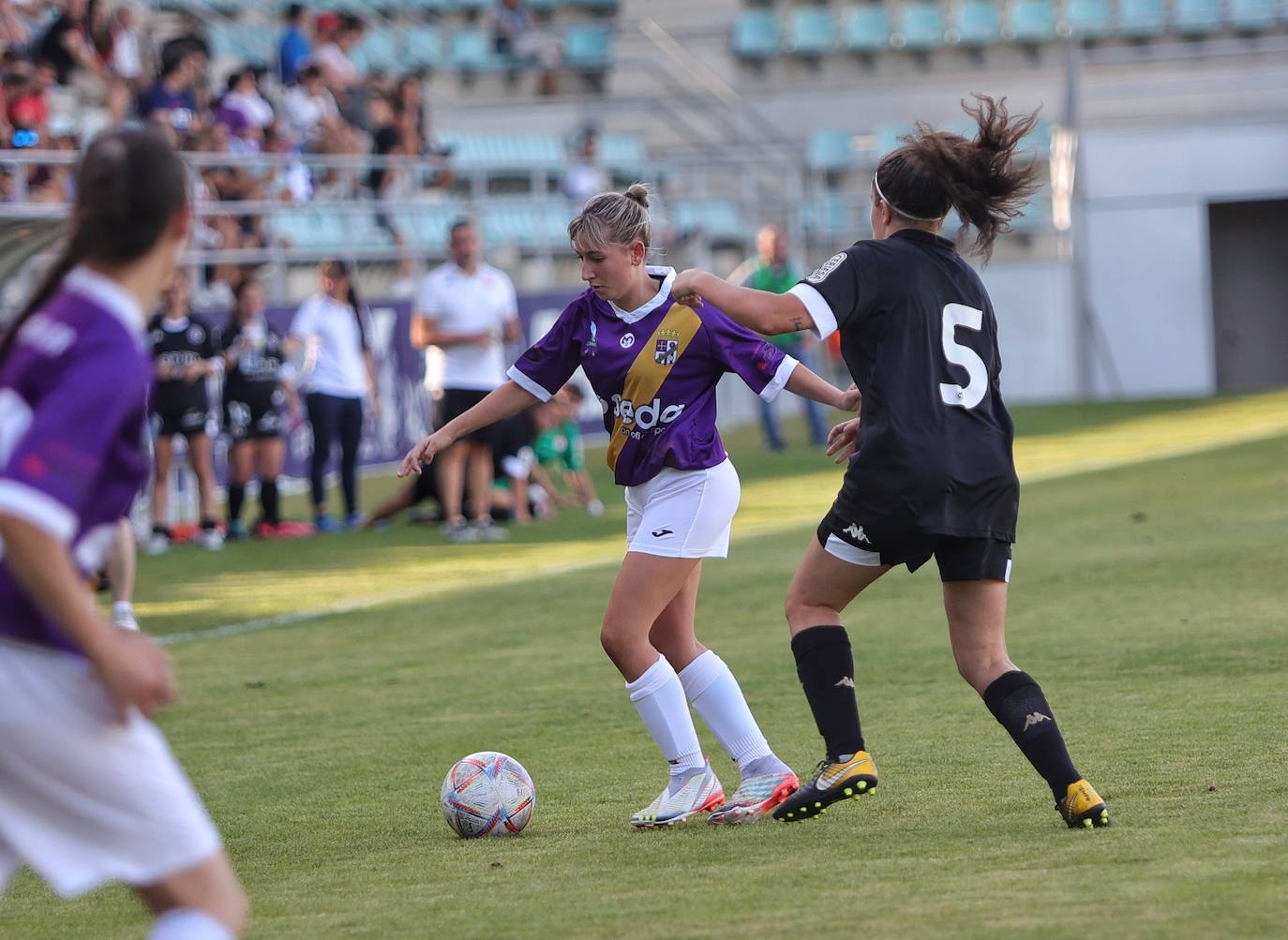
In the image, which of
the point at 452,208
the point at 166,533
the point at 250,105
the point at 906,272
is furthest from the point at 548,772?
the point at 452,208

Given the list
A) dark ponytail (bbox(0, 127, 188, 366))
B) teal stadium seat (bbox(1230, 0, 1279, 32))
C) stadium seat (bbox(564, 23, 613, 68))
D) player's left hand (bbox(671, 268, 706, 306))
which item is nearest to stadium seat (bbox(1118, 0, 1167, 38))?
teal stadium seat (bbox(1230, 0, 1279, 32))

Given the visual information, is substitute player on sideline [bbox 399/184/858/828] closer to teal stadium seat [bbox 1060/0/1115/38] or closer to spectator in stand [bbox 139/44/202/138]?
spectator in stand [bbox 139/44/202/138]

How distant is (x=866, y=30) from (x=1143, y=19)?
504 centimetres

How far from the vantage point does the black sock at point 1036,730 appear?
5281 millimetres

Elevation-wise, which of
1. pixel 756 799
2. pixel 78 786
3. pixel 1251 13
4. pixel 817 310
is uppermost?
pixel 1251 13

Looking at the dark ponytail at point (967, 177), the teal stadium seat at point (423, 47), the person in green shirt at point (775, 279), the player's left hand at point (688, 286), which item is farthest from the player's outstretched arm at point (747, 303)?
the teal stadium seat at point (423, 47)

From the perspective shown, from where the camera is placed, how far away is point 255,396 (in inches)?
644

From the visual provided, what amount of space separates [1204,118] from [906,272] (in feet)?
94.5

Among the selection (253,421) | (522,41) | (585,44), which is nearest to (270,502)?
(253,421)

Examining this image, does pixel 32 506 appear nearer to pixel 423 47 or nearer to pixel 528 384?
pixel 528 384

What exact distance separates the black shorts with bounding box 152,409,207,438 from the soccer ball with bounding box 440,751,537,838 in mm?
10303

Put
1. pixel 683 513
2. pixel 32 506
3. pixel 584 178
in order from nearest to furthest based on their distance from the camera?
pixel 32 506
pixel 683 513
pixel 584 178

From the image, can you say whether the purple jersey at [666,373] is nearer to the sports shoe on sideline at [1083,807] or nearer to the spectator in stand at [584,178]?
the sports shoe on sideline at [1083,807]

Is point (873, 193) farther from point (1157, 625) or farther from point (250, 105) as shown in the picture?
point (250, 105)
